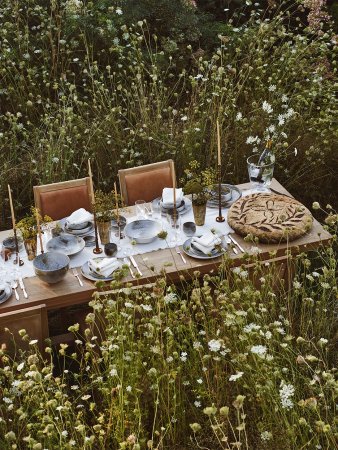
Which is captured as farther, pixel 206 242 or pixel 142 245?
pixel 142 245

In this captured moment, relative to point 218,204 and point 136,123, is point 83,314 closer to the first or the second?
point 218,204

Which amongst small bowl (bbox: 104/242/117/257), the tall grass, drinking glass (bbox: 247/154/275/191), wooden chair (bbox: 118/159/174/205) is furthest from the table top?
the tall grass

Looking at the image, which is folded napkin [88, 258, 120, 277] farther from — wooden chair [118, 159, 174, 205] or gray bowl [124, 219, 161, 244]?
wooden chair [118, 159, 174, 205]

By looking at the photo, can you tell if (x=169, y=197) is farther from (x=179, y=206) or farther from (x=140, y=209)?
(x=140, y=209)

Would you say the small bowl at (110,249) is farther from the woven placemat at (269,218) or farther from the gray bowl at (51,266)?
the woven placemat at (269,218)

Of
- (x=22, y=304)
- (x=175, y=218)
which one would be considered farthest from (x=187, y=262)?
(x=22, y=304)

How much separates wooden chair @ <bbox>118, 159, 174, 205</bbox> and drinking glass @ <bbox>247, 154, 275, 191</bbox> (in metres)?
0.57

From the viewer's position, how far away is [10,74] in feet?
19.9

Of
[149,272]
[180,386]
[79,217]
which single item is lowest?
[180,386]


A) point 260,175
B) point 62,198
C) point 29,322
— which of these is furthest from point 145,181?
point 29,322

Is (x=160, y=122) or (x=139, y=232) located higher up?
(x=160, y=122)

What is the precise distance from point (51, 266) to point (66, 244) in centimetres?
31

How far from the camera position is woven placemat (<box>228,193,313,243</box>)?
4.02 metres

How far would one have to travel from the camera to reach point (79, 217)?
4262mm
